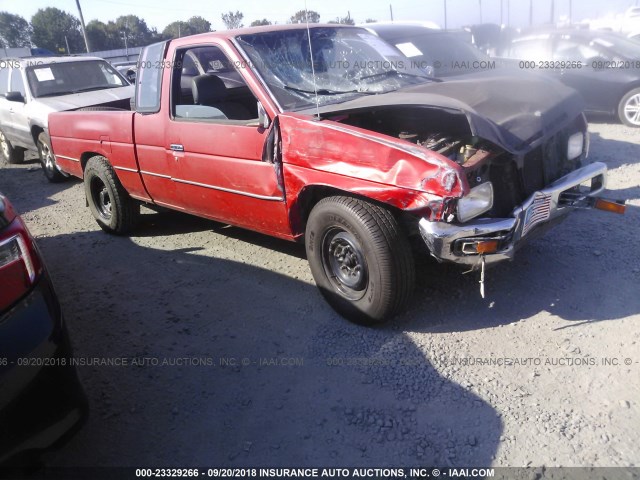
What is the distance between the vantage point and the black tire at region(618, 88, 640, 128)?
7844 millimetres

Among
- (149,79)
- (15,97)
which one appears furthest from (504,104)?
(15,97)

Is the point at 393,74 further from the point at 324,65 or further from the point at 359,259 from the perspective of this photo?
the point at 359,259

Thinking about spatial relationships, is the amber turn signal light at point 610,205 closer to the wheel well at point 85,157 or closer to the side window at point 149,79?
the side window at point 149,79

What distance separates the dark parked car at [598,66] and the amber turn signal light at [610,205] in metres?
5.34

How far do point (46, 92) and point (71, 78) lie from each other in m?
0.51

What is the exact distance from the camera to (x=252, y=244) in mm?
4703

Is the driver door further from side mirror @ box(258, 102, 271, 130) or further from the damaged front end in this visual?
the damaged front end

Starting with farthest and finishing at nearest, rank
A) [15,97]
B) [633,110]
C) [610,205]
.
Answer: [633,110], [15,97], [610,205]

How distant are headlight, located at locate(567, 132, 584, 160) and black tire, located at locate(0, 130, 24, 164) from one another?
9163mm

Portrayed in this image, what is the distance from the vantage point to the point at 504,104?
329 cm

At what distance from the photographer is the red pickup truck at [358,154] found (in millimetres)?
2775

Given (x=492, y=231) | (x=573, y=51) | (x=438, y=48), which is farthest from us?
(x=573, y=51)

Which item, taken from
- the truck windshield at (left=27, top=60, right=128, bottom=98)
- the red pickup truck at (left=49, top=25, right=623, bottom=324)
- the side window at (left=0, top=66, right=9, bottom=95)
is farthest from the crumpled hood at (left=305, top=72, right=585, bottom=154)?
the side window at (left=0, top=66, right=9, bottom=95)

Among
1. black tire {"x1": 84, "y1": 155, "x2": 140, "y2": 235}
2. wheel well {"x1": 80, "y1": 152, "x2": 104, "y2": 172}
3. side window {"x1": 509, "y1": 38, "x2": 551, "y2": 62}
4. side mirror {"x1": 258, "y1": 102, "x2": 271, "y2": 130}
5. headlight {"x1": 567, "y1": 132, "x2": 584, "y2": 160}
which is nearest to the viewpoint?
side mirror {"x1": 258, "y1": 102, "x2": 271, "y2": 130}
